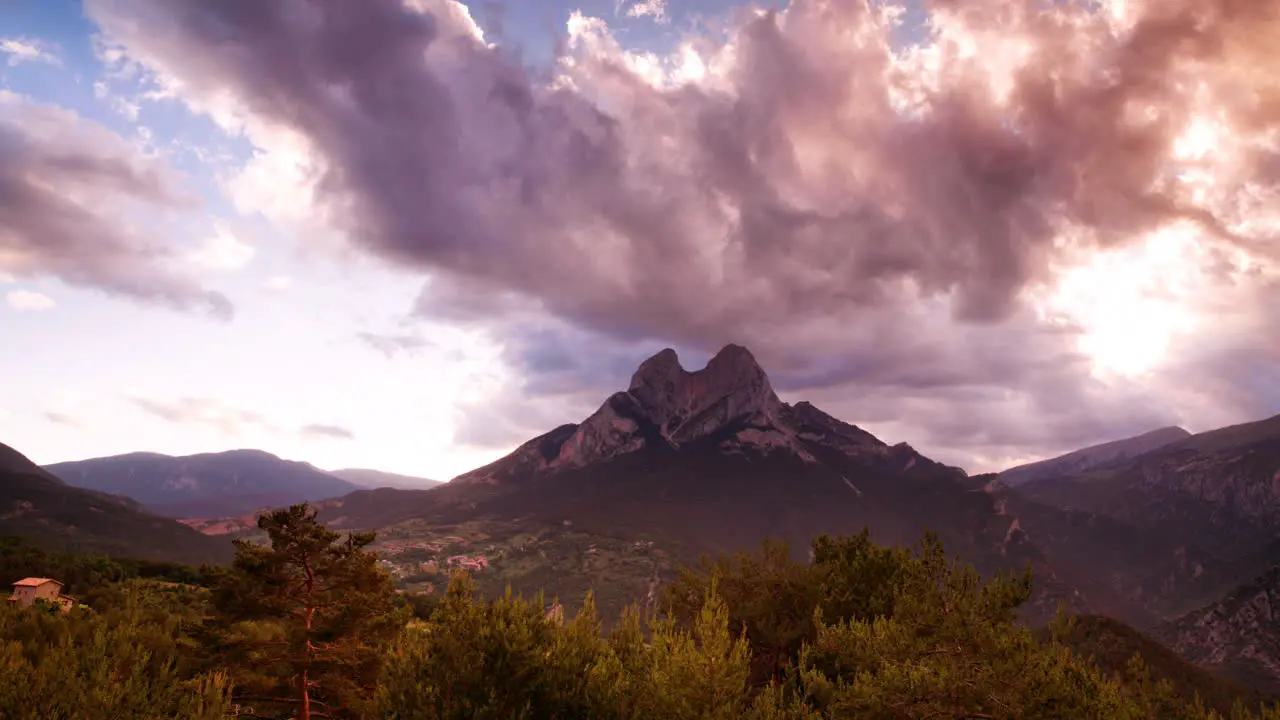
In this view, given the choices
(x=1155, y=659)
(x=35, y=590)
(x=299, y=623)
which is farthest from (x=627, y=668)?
(x=1155, y=659)

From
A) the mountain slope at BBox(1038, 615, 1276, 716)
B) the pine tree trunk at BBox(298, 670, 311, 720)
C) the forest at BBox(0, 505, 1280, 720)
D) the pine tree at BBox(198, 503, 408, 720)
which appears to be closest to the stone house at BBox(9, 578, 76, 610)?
the forest at BBox(0, 505, 1280, 720)

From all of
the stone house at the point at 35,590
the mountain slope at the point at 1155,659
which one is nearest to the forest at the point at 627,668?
the stone house at the point at 35,590

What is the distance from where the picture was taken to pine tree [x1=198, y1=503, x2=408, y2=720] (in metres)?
33.6

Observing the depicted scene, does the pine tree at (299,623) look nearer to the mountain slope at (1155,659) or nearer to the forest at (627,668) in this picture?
the forest at (627,668)

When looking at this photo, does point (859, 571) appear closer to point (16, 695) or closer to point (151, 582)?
point (16, 695)

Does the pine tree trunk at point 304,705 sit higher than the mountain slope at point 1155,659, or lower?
higher

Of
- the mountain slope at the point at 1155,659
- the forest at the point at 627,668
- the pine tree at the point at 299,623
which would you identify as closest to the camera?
the forest at the point at 627,668

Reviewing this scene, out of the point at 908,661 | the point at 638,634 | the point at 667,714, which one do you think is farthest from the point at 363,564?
the point at 908,661

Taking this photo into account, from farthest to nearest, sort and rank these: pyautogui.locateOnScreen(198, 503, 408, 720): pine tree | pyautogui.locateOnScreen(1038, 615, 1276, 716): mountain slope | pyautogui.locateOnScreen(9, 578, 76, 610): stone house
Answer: pyautogui.locateOnScreen(1038, 615, 1276, 716): mountain slope → pyautogui.locateOnScreen(9, 578, 76, 610): stone house → pyautogui.locateOnScreen(198, 503, 408, 720): pine tree

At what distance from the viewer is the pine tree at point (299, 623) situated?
110 feet

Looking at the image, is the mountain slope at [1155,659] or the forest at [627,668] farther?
the mountain slope at [1155,659]

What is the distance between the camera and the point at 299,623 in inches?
1372

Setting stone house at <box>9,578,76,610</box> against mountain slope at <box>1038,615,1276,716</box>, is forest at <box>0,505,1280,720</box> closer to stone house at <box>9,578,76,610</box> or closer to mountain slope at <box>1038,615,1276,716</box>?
stone house at <box>9,578,76,610</box>

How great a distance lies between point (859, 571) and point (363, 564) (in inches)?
1162
